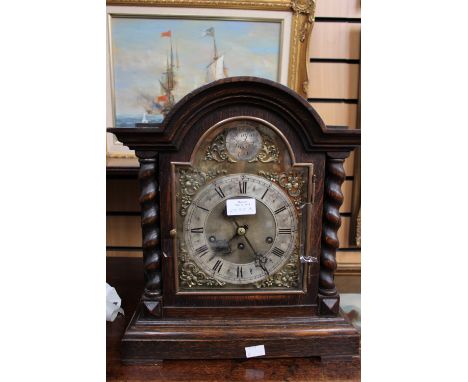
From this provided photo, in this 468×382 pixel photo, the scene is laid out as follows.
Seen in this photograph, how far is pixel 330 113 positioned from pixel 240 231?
24.7 inches

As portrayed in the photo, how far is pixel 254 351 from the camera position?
72 centimetres

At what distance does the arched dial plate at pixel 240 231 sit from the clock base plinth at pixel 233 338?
11 cm

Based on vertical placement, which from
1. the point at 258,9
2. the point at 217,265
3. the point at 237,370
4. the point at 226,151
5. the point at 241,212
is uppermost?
the point at 258,9

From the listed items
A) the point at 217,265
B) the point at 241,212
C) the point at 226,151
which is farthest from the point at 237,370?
the point at 226,151

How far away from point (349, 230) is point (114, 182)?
90 centimetres

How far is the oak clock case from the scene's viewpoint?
27.8 inches

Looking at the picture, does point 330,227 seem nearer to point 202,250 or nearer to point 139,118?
point 202,250

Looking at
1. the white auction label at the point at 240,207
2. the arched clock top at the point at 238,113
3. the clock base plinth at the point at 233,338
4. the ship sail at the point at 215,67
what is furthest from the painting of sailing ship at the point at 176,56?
the clock base plinth at the point at 233,338

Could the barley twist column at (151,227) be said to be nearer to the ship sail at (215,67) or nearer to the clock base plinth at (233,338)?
the clock base plinth at (233,338)

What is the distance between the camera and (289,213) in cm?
73

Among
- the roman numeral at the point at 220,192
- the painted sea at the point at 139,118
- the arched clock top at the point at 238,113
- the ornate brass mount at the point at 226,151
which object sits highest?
the painted sea at the point at 139,118

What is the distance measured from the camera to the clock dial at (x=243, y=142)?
0.70m

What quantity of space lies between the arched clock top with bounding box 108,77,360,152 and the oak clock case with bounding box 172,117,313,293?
0.10 feet

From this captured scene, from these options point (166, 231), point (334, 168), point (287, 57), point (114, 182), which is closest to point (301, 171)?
point (334, 168)
